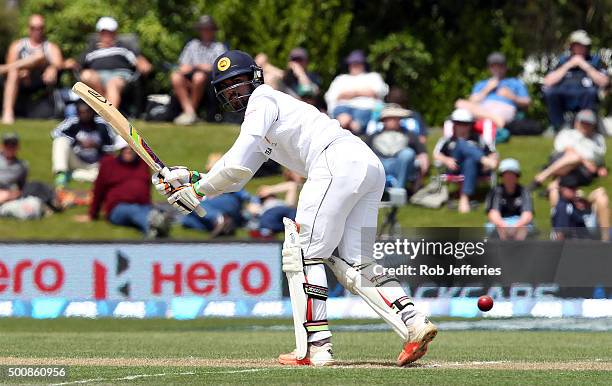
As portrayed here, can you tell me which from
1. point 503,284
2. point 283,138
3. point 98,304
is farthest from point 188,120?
point 283,138

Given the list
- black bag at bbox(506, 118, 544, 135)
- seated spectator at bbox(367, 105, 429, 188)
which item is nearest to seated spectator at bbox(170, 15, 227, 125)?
seated spectator at bbox(367, 105, 429, 188)

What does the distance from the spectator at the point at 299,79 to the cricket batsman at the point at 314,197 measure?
32.4ft

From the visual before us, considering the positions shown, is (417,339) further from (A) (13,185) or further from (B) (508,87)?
(B) (508,87)

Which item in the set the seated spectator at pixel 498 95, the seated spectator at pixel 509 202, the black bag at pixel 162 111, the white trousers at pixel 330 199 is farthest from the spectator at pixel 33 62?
the white trousers at pixel 330 199

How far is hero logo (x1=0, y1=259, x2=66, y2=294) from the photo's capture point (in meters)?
15.7

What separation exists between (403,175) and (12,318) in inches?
209

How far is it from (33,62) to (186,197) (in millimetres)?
11246

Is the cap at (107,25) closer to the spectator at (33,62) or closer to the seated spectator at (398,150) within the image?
the spectator at (33,62)

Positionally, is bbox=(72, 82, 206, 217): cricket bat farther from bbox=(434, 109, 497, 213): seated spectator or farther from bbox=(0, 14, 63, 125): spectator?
bbox=(0, 14, 63, 125): spectator

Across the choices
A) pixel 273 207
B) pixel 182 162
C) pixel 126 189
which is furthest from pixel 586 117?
pixel 126 189

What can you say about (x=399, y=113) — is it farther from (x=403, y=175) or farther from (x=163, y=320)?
(x=163, y=320)

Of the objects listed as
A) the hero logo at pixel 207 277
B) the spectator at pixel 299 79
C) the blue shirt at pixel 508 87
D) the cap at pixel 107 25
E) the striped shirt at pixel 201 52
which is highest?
the cap at pixel 107 25

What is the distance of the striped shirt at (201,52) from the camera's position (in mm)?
19750

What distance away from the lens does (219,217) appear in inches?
684
